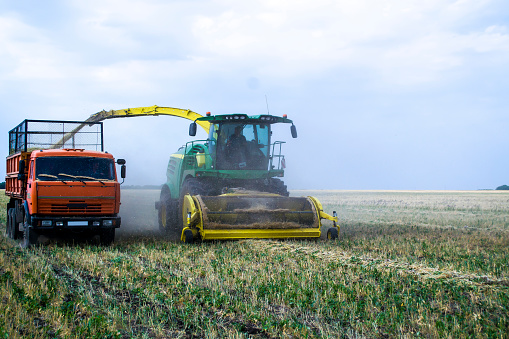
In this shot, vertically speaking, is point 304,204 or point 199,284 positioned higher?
point 304,204

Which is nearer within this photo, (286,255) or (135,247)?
(286,255)

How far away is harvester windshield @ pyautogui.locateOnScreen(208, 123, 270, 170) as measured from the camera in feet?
42.5

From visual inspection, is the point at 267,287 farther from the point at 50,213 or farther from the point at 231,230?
the point at 50,213

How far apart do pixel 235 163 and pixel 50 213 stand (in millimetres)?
4596

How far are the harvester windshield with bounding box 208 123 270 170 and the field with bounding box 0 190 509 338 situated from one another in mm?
3347

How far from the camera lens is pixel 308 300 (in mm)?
5758

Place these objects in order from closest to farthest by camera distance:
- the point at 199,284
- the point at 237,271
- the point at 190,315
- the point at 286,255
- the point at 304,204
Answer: the point at 190,315
the point at 199,284
the point at 237,271
the point at 286,255
the point at 304,204

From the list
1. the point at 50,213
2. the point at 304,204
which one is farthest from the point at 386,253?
the point at 50,213

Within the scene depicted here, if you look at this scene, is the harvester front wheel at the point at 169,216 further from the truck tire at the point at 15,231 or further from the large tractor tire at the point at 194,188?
the truck tire at the point at 15,231

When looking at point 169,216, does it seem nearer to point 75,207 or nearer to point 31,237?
point 75,207

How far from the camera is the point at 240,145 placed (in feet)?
43.2

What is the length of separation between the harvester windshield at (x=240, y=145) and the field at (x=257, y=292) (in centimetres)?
335

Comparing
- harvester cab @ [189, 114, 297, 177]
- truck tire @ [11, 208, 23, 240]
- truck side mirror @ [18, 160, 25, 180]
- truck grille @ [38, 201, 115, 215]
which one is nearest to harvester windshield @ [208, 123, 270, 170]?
harvester cab @ [189, 114, 297, 177]

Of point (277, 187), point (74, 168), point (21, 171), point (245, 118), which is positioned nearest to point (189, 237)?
point (74, 168)
